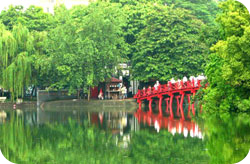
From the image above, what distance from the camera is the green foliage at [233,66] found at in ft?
72.6

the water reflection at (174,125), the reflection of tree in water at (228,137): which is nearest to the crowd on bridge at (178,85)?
the water reflection at (174,125)

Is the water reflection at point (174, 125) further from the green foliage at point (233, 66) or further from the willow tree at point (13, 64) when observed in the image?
the willow tree at point (13, 64)

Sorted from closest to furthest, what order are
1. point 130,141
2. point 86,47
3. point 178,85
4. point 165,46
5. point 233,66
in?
point 130,141 → point 233,66 → point 178,85 → point 86,47 → point 165,46

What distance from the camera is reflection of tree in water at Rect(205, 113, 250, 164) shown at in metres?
16.6

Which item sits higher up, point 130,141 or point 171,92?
point 171,92

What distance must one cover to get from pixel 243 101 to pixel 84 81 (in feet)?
69.3

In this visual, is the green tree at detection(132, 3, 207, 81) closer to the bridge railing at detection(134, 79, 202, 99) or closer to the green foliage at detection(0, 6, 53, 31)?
the bridge railing at detection(134, 79, 202, 99)

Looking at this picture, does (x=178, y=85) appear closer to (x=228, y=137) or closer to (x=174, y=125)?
(x=174, y=125)

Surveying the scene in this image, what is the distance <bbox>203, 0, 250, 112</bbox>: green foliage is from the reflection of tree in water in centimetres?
62

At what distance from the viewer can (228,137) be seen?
2006 centimetres

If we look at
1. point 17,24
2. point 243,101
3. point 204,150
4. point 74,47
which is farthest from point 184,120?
point 17,24

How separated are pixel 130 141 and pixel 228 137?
3631 millimetres

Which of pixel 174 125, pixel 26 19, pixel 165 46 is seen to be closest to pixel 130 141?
pixel 174 125

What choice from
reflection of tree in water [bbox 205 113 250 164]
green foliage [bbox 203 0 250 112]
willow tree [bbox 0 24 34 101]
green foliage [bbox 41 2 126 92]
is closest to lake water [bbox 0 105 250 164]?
reflection of tree in water [bbox 205 113 250 164]
